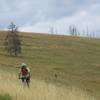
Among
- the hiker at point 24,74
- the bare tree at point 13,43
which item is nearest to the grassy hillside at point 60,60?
the bare tree at point 13,43

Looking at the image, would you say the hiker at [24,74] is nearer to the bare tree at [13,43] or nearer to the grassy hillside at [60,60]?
the grassy hillside at [60,60]

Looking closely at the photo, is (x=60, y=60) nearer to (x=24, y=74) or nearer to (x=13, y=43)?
(x=13, y=43)

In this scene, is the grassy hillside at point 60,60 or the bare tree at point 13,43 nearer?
the grassy hillside at point 60,60

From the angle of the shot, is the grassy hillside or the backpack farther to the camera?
the grassy hillside

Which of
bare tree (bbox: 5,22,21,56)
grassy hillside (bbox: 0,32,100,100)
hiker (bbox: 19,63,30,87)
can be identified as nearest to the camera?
hiker (bbox: 19,63,30,87)

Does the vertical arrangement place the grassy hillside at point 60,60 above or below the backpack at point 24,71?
below

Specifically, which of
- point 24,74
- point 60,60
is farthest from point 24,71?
point 60,60

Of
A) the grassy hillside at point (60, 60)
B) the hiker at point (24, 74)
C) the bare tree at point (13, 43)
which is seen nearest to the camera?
the hiker at point (24, 74)

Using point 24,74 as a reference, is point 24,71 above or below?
above

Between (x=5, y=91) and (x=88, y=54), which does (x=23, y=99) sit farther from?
(x=88, y=54)

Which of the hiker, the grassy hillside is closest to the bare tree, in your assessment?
the grassy hillside

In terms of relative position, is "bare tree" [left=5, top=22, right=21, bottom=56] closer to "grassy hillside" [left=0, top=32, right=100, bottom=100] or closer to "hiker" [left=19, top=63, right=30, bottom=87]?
"grassy hillside" [left=0, top=32, right=100, bottom=100]

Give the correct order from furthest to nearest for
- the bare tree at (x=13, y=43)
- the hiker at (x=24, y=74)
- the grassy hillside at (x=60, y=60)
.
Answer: the bare tree at (x=13, y=43), the grassy hillside at (x=60, y=60), the hiker at (x=24, y=74)

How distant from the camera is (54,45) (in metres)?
105
